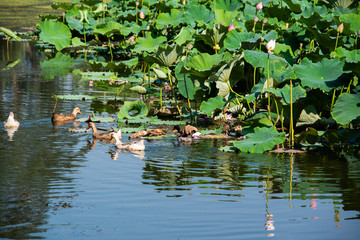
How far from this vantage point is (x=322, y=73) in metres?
5.68

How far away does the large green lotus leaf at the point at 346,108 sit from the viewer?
17.8 ft

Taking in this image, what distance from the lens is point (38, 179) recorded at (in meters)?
4.42

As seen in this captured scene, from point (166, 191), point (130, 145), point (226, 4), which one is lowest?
point (166, 191)

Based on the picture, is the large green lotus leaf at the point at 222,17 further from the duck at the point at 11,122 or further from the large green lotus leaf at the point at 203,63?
the duck at the point at 11,122

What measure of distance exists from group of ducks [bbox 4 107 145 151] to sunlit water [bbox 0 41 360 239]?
0.33 feet

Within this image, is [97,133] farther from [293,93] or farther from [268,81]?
[293,93]

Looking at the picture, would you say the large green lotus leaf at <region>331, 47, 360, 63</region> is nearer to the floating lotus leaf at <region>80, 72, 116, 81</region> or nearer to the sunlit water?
the sunlit water

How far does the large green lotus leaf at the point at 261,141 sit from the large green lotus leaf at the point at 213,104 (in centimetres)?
87

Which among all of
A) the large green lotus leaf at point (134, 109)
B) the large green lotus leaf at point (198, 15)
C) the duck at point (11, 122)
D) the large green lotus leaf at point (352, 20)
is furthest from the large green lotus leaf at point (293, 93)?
the large green lotus leaf at point (198, 15)

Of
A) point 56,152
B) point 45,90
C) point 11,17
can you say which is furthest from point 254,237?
point 11,17

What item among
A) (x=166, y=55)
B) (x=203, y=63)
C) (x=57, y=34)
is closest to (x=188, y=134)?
(x=203, y=63)

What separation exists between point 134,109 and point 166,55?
2.84ft

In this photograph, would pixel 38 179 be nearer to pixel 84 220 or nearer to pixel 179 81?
pixel 84 220

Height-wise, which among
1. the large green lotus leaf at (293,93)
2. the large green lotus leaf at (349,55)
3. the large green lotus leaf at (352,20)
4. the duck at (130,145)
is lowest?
the duck at (130,145)
